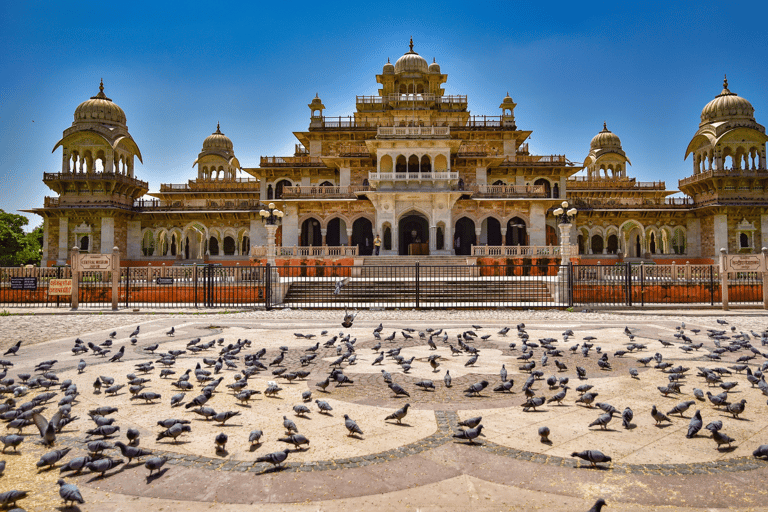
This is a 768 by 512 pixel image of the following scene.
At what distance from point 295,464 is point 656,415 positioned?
3236mm

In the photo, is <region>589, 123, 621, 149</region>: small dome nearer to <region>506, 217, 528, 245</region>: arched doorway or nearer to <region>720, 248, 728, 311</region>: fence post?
<region>506, 217, 528, 245</region>: arched doorway

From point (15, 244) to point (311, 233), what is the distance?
92.2 ft

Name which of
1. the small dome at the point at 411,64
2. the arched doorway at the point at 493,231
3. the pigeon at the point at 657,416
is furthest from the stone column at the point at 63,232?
the pigeon at the point at 657,416

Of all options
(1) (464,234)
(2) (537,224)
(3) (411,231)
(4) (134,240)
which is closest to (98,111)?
(4) (134,240)

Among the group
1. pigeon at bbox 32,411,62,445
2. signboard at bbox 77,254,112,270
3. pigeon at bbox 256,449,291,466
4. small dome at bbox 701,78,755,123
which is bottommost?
pigeon at bbox 256,449,291,466

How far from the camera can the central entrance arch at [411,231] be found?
112 ft

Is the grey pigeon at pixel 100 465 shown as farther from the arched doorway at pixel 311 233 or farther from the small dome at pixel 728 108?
the small dome at pixel 728 108

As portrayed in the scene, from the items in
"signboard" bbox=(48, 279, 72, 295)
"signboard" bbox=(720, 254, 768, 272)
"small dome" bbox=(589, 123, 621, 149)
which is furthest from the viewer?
"small dome" bbox=(589, 123, 621, 149)

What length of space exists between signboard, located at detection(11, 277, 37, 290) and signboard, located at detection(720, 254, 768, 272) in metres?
24.4

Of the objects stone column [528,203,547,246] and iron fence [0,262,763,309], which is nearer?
iron fence [0,262,763,309]

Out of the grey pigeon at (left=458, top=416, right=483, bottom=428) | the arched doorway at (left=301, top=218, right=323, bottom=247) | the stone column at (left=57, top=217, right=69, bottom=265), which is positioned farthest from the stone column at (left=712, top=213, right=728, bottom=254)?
the stone column at (left=57, top=217, right=69, bottom=265)

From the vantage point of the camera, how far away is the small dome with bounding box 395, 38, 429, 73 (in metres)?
38.9

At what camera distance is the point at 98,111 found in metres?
37.9

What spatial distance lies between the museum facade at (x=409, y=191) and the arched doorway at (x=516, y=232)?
8cm
